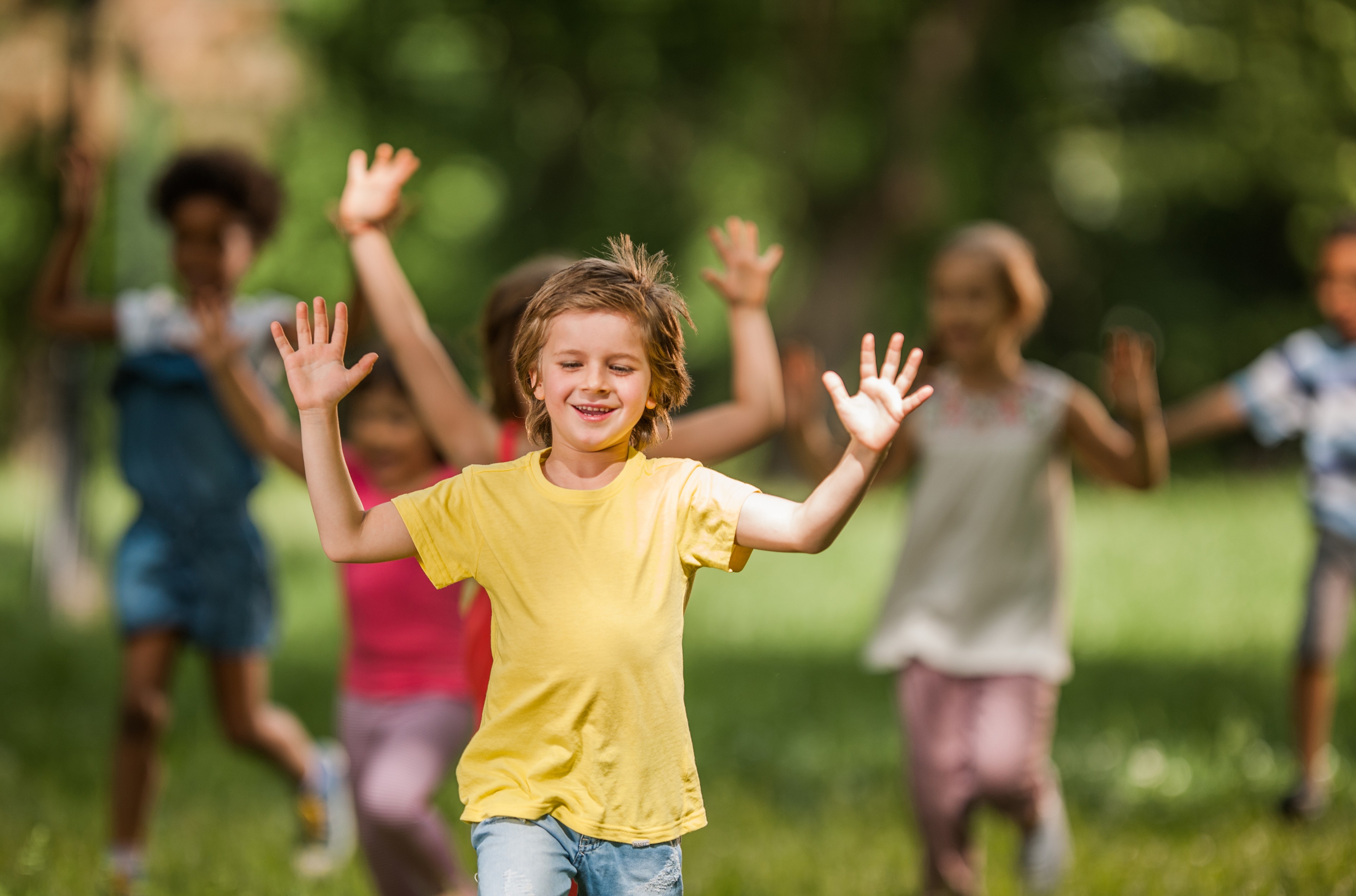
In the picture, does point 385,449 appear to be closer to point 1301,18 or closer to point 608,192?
point 1301,18

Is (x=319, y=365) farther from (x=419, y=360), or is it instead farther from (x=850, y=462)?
(x=850, y=462)

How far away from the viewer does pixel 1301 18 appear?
17.6 metres

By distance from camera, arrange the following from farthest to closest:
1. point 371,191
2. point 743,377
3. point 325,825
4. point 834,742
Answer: point 834,742 → point 325,825 → point 371,191 → point 743,377

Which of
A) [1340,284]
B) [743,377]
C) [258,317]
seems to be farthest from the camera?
[1340,284]

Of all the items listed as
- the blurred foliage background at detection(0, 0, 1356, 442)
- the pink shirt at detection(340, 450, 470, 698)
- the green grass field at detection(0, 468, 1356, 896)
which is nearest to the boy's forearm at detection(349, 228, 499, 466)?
the pink shirt at detection(340, 450, 470, 698)

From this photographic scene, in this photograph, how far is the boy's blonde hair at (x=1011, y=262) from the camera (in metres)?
4.45

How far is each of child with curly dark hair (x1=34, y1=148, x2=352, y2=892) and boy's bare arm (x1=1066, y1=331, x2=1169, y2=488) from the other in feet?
8.45

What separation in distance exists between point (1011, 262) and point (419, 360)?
6.70 feet

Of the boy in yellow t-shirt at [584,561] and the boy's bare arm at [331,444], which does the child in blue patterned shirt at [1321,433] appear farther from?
the boy's bare arm at [331,444]

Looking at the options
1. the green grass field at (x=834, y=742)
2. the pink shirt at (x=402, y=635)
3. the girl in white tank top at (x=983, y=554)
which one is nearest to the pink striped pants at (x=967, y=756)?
the girl in white tank top at (x=983, y=554)

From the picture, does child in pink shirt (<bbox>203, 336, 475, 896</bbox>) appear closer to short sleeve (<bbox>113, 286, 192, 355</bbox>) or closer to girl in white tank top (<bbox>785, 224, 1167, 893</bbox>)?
short sleeve (<bbox>113, 286, 192, 355</bbox>)

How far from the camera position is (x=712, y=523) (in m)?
2.48

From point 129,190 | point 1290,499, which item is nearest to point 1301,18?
point 1290,499

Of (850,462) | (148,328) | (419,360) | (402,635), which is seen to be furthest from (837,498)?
(148,328)
